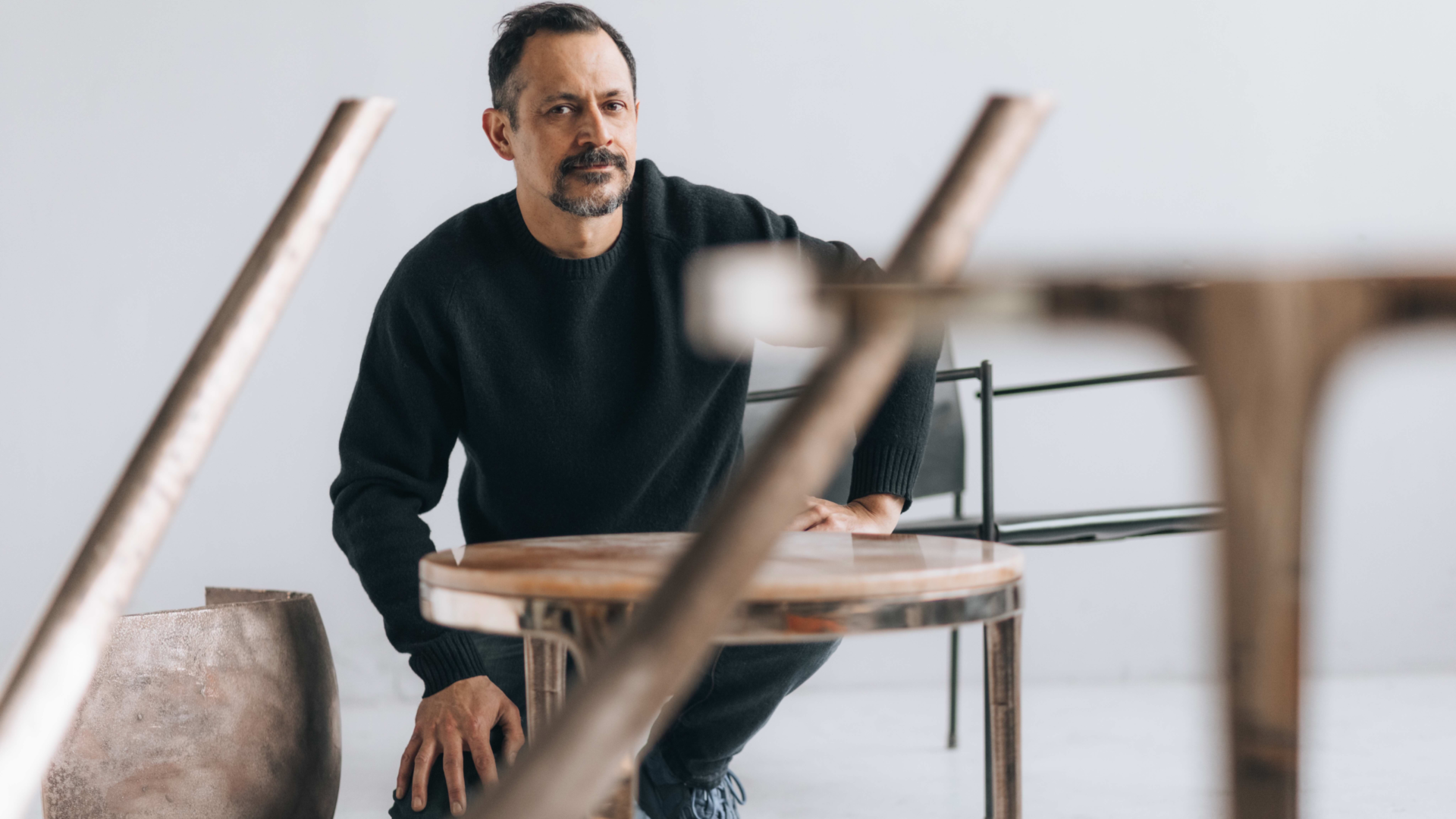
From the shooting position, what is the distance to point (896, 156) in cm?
276

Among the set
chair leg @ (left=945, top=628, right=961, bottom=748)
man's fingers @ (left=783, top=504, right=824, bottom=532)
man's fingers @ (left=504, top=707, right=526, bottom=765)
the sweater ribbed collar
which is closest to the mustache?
the sweater ribbed collar

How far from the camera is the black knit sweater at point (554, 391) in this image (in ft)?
4.75

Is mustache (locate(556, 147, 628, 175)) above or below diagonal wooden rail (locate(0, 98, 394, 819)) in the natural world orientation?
above

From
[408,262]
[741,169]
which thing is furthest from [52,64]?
[408,262]

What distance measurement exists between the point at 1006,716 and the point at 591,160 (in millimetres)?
824

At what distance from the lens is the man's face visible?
4.83 ft

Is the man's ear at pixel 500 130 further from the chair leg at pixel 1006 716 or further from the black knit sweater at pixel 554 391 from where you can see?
the chair leg at pixel 1006 716

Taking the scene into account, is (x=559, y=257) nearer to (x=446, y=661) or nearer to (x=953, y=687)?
(x=446, y=661)

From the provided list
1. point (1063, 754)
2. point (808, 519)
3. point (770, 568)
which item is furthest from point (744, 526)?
point (1063, 754)

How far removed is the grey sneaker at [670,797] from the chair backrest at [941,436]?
0.66 metres

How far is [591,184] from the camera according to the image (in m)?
1.47

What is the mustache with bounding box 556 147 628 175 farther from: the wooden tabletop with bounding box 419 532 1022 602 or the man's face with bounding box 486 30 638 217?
the wooden tabletop with bounding box 419 532 1022 602

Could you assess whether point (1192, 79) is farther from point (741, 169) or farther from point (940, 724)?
point (940, 724)

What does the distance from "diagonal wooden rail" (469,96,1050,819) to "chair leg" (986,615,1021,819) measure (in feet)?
1.95
